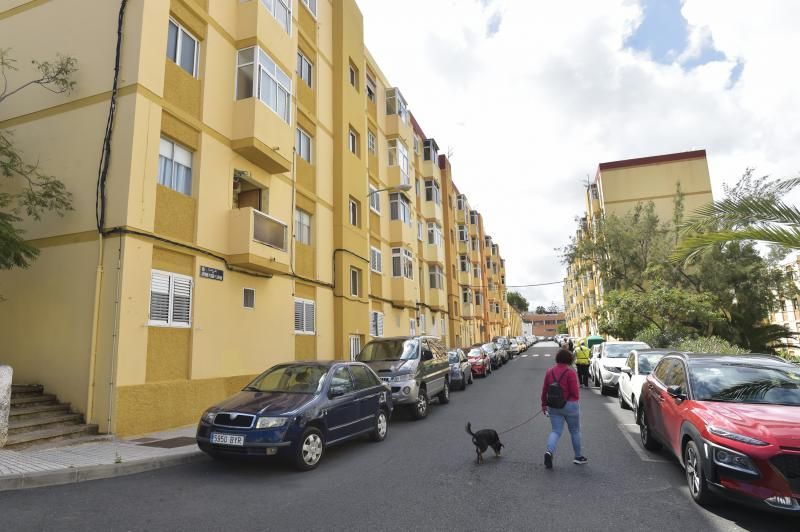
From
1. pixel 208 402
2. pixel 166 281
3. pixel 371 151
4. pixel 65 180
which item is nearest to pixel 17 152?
pixel 65 180

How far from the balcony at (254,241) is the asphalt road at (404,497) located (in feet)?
19.0

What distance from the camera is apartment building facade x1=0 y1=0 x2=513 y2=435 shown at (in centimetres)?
922

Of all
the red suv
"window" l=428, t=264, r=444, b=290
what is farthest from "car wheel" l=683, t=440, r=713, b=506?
"window" l=428, t=264, r=444, b=290

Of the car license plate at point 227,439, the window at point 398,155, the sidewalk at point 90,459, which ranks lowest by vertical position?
the sidewalk at point 90,459

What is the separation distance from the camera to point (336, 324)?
17453 mm

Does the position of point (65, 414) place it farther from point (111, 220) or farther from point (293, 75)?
point (293, 75)

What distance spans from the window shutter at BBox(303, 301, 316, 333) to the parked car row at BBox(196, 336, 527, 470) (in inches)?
200

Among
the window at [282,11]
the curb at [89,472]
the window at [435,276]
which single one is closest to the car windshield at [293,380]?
the curb at [89,472]

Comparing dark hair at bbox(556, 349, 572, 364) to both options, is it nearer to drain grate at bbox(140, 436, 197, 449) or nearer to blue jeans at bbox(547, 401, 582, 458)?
blue jeans at bbox(547, 401, 582, 458)

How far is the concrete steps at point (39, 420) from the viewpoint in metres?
7.68

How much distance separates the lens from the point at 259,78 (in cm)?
1294

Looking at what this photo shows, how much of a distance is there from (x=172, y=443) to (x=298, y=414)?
3.04m

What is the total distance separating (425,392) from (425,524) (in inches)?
277

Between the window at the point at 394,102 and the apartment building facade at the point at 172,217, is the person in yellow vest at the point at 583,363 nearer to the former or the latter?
the apartment building facade at the point at 172,217
